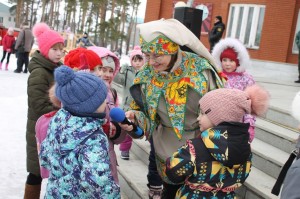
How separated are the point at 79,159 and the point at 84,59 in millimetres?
1250

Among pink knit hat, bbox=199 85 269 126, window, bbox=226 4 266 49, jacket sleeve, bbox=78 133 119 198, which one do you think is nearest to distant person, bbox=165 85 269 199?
pink knit hat, bbox=199 85 269 126

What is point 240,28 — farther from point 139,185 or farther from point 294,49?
point 139,185

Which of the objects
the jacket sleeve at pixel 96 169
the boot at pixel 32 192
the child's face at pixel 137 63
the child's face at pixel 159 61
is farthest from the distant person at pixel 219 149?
the child's face at pixel 137 63

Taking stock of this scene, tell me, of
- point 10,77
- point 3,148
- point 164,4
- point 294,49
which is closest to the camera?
point 3,148

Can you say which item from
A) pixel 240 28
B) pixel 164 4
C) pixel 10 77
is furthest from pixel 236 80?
pixel 164 4

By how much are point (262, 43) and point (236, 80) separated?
38.1ft

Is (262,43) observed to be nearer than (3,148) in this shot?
No

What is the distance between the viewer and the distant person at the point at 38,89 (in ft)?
9.94

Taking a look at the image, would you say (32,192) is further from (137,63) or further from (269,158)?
(137,63)

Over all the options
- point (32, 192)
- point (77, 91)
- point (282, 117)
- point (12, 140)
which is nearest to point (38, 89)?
point (32, 192)

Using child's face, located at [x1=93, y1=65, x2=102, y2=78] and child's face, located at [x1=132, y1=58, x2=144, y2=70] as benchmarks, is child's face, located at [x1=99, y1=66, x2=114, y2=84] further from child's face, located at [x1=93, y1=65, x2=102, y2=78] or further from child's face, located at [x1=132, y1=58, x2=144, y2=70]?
child's face, located at [x1=132, y1=58, x2=144, y2=70]

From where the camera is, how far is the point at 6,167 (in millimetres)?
Answer: 4375

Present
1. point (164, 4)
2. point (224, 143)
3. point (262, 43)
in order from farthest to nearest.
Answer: point (164, 4) → point (262, 43) → point (224, 143)

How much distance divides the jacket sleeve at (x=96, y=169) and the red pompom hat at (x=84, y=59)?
1.19m
